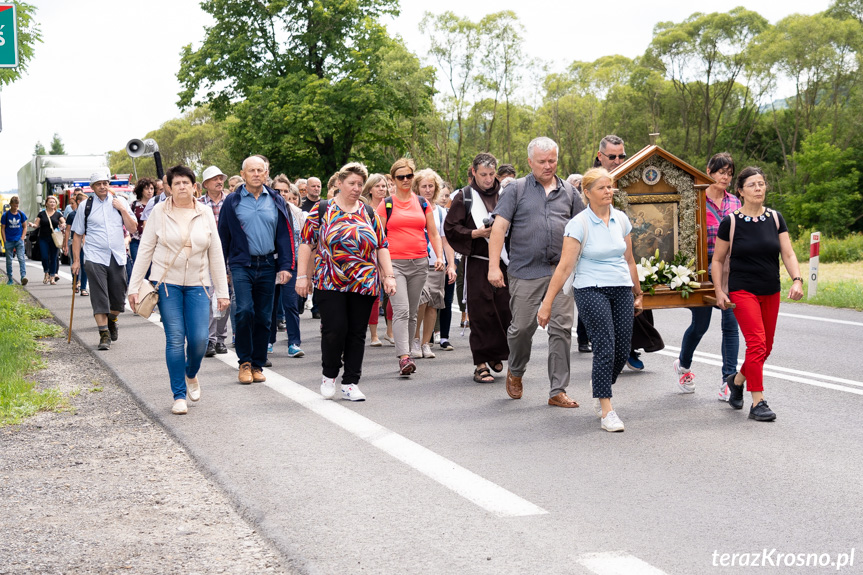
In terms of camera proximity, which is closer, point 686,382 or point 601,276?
point 601,276

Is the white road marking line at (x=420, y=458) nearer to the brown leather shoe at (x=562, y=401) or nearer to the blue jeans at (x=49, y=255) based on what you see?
the brown leather shoe at (x=562, y=401)

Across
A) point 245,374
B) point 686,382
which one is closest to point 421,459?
point 686,382

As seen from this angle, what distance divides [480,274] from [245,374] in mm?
2297

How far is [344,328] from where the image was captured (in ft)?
25.2

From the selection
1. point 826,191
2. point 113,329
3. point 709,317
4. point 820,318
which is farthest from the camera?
point 826,191

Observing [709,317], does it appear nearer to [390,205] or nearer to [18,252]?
[390,205]

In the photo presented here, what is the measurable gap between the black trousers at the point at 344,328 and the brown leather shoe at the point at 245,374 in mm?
1132

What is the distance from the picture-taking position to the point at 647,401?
7.54 m

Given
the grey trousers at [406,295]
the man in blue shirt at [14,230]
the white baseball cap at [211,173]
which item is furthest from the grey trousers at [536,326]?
the man in blue shirt at [14,230]

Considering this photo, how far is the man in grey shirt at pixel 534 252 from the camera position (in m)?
7.35

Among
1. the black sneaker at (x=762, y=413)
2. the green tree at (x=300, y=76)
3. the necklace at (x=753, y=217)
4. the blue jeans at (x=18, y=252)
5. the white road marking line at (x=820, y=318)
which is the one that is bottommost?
the white road marking line at (x=820, y=318)

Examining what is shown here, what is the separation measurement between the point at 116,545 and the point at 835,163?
47.2m

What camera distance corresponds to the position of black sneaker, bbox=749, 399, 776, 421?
6707 mm

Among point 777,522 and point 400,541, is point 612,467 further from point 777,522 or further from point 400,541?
point 400,541
